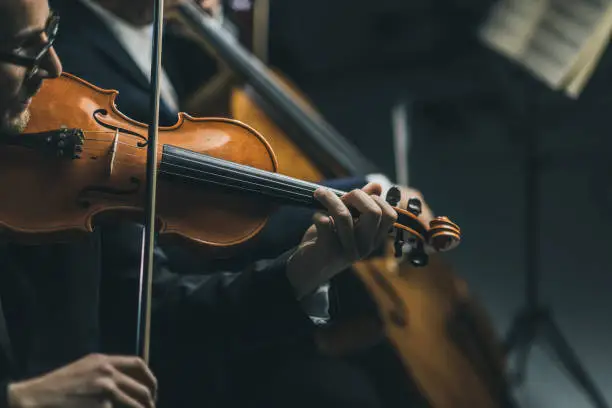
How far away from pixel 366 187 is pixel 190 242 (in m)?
0.14

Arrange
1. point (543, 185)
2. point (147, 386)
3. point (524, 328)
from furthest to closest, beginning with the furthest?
point (543, 185), point (524, 328), point (147, 386)

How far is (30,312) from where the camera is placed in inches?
23.0

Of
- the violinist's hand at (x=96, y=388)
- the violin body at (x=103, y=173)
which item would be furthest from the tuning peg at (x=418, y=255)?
the violinist's hand at (x=96, y=388)

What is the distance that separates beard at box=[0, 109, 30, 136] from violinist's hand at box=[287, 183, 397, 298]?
8.2 inches

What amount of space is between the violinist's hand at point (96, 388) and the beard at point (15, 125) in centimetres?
16

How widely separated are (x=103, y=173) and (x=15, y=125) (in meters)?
0.06

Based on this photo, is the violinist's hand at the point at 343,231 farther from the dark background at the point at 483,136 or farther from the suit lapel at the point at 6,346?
the dark background at the point at 483,136

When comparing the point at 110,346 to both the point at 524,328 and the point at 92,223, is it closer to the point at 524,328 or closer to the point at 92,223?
the point at 92,223

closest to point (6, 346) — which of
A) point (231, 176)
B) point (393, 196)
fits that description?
point (231, 176)

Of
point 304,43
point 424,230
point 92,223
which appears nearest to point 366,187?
point 424,230

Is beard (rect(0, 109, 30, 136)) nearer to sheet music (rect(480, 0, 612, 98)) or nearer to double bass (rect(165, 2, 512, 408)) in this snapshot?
double bass (rect(165, 2, 512, 408))

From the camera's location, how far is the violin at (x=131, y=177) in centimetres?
56

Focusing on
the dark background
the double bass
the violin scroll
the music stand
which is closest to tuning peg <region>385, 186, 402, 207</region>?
the violin scroll

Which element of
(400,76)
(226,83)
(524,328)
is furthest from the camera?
(400,76)
